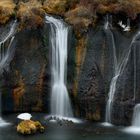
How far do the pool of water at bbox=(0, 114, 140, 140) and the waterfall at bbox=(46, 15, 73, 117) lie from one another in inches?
74.6

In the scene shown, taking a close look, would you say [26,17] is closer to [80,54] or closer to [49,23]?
[49,23]

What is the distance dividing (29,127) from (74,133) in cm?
226

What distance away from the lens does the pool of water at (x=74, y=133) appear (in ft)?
90.7

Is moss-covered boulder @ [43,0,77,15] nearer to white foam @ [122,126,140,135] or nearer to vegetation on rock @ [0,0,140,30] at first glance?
vegetation on rock @ [0,0,140,30]

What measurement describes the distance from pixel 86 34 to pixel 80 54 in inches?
47.1

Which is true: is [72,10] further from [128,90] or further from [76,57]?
[128,90]

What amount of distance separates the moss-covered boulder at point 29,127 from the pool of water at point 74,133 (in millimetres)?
282

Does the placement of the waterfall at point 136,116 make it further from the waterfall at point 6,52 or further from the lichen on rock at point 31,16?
the waterfall at point 6,52

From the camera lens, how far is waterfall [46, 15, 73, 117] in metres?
31.9

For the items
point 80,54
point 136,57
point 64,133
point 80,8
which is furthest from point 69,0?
point 64,133

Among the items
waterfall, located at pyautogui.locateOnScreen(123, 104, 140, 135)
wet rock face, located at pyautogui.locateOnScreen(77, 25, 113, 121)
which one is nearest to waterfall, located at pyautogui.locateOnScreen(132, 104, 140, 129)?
waterfall, located at pyautogui.locateOnScreen(123, 104, 140, 135)

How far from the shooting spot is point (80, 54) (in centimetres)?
3186

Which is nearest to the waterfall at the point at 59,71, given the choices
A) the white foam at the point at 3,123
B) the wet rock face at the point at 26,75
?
the wet rock face at the point at 26,75

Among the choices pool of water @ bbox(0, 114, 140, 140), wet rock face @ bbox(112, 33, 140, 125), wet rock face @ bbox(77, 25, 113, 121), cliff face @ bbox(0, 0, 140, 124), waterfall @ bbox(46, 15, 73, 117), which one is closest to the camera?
pool of water @ bbox(0, 114, 140, 140)
